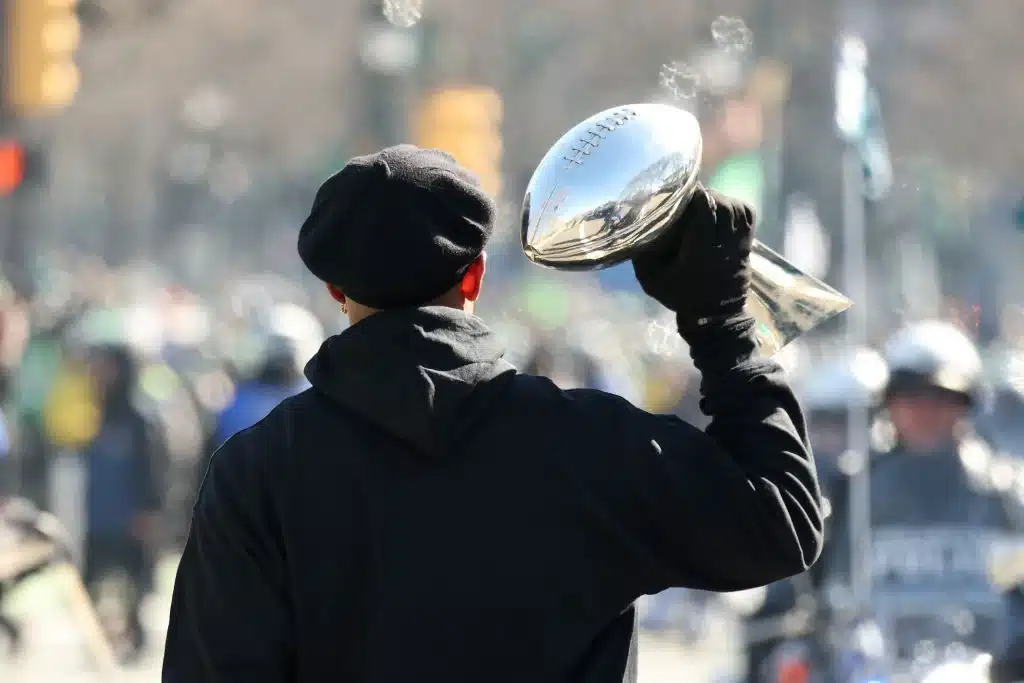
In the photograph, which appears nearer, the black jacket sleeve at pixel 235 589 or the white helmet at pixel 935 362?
the black jacket sleeve at pixel 235 589

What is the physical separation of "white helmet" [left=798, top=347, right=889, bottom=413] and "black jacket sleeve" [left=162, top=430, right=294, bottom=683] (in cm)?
656

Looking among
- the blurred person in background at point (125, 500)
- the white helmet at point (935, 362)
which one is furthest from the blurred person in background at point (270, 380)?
the white helmet at point (935, 362)

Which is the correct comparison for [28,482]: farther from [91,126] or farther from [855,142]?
[91,126]

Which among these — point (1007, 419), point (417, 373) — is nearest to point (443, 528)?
point (417, 373)

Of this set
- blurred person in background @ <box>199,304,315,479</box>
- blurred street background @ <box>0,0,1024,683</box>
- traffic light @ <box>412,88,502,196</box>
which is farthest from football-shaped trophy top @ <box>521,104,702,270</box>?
traffic light @ <box>412,88,502,196</box>

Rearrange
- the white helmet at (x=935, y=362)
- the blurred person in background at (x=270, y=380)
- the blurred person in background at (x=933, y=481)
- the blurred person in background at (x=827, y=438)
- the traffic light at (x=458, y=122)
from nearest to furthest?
the blurred person in background at (x=933, y=481)
the white helmet at (x=935, y=362)
the blurred person in background at (x=827, y=438)
the blurred person in background at (x=270, y=380)
the traffic light at (x=458, y=122)

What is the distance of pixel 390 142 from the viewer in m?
19.4

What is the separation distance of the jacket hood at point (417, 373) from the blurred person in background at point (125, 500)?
8646 mm

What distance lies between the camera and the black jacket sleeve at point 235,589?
7.79ft

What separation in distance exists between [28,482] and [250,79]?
123 ft

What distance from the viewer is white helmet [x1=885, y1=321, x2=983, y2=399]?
652 cm

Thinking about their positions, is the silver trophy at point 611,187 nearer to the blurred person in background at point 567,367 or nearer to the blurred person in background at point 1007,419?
the blurred person in background at point 1007,419

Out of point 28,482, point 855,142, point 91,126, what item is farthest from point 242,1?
point 855,142

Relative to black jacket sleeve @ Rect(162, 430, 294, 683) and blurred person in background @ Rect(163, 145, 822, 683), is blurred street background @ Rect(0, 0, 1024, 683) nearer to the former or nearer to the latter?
blurred person in background @ Rect(163, 145, 822, 683)
